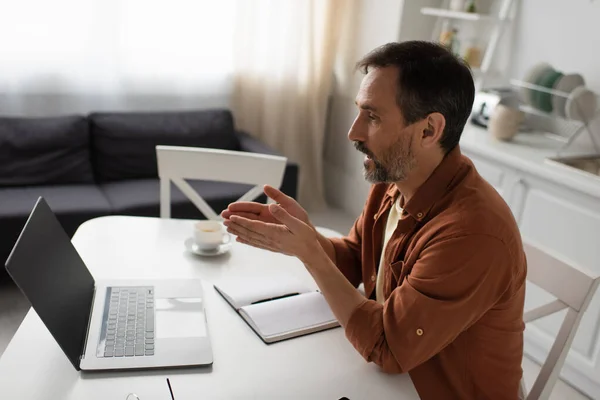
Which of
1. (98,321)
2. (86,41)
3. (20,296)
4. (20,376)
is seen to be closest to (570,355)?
(98,321)

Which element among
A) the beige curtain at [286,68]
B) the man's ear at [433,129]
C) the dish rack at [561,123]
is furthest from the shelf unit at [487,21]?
the man's ear at [433,129]

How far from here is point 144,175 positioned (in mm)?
3387

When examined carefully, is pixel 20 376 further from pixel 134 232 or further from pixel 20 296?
pixel 20 296

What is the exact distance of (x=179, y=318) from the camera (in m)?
1.33

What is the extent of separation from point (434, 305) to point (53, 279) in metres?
0.75

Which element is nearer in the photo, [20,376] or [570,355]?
[20,376]

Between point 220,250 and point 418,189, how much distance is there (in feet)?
1.99

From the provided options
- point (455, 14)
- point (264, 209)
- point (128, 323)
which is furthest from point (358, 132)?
point (455, 14)

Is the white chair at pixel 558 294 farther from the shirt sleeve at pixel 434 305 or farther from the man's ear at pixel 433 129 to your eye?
the man's ear at pixel 433 129

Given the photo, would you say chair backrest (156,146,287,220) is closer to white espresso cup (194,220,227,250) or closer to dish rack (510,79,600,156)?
white espresso cup (194,220,227,250)

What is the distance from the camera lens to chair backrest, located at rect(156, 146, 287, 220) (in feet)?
6.93

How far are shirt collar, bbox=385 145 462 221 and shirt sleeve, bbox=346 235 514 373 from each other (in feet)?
0.46

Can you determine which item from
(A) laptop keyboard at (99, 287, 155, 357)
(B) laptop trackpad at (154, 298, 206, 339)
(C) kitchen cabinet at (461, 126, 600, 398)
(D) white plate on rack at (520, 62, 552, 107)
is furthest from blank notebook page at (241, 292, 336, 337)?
(D) white plate on rack at (520, 62, 552, 107)

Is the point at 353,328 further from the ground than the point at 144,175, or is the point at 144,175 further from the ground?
the point at 353,328
